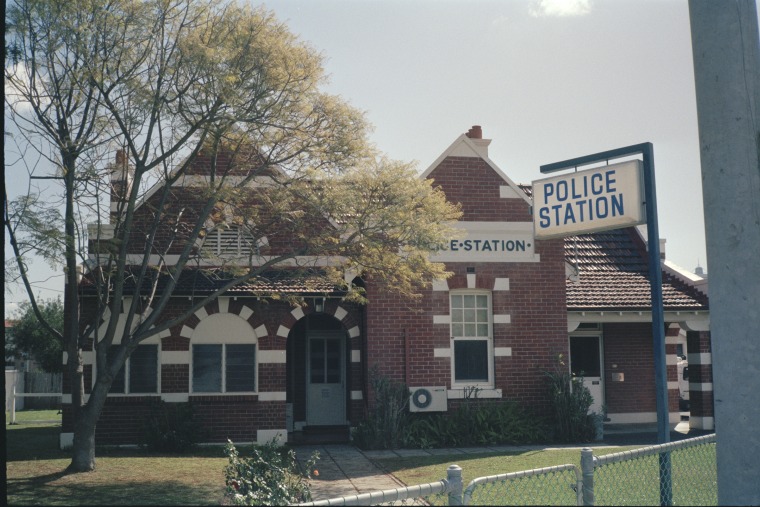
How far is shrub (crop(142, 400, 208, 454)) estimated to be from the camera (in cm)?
1630

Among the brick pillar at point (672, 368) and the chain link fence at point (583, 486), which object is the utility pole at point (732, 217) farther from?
the brick pillar at point (672, 368)

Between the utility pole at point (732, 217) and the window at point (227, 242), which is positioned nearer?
the utility pole at point (732, 217)

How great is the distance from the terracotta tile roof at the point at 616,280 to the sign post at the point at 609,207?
466 inches

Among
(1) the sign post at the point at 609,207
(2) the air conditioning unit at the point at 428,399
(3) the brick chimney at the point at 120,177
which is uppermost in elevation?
(3) the brick chimney at the point at 120,177

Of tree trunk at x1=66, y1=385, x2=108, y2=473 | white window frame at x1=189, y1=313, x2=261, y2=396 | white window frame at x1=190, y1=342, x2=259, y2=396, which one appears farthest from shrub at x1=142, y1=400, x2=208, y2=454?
tree trunk at x1=66, y1=385, x2=108, y2=473

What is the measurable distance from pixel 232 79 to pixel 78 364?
19.4 feet

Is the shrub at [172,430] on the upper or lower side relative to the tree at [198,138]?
lower

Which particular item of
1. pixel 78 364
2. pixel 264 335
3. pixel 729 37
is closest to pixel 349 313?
pixel 264 335

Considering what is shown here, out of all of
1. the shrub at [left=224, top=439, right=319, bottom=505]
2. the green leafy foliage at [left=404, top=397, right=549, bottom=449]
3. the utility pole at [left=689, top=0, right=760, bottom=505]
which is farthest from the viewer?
the green leafy foliage at [left=404, top=397, right=549, bottom=449]

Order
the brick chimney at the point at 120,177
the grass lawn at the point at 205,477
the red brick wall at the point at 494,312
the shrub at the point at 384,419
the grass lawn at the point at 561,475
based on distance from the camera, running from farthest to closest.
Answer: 1. the red brick wall at the point at 494,312
2. the shrub at the point at 384,419
3. the brick chimney at the point at 120,177
4. the grass lawn at the point at 205,477
5. the grass lawn at the point at 561,475

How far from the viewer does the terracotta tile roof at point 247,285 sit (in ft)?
54.3

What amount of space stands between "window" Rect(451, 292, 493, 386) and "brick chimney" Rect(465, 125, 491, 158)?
11.4 ft

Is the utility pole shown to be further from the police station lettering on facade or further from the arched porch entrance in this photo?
the arched porch entrance

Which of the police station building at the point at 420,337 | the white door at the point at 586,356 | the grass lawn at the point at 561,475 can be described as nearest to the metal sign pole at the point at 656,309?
Result: the grass lawn at the point at 561,475
